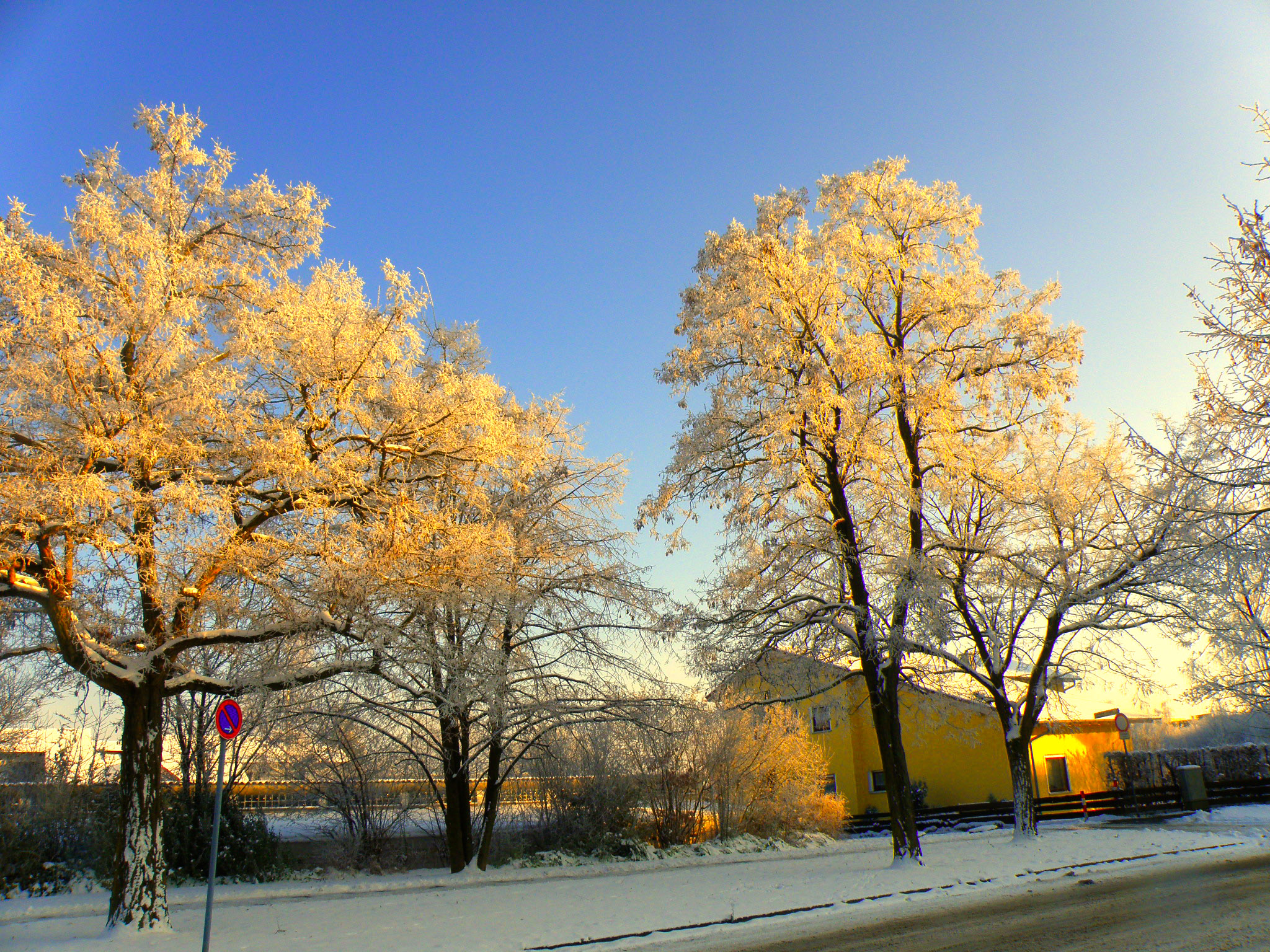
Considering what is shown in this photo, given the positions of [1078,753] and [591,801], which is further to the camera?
[1078,753]

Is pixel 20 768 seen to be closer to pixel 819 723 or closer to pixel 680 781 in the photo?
pixel 680 781

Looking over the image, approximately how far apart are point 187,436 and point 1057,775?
34662 mm

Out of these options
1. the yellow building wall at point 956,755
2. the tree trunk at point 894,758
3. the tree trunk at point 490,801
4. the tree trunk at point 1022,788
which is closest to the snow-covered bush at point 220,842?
the tree trunk at point 490,801

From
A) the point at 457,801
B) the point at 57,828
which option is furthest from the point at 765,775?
the point at 57,828

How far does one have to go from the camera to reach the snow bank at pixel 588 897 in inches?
401

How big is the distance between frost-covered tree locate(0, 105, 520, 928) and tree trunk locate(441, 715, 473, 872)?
5389 mm

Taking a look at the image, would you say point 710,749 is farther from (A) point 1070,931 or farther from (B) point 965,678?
(A) point 1070,931

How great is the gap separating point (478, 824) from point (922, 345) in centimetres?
1687

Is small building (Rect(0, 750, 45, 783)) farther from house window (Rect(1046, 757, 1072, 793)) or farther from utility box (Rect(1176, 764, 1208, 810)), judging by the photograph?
house window (Rect(1046, 757, 1072, 793))

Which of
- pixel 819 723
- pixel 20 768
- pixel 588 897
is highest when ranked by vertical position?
pixel 20 768

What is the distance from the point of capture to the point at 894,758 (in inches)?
627

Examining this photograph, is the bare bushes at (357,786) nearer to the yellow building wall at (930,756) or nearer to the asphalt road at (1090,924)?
the asphalt road at (1090,924)

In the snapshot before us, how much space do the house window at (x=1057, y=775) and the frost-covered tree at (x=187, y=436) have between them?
30.1 meters

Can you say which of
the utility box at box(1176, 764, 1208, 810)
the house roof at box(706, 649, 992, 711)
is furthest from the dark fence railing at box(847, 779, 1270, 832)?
the house roof at box(706, 649, 992, 711)
